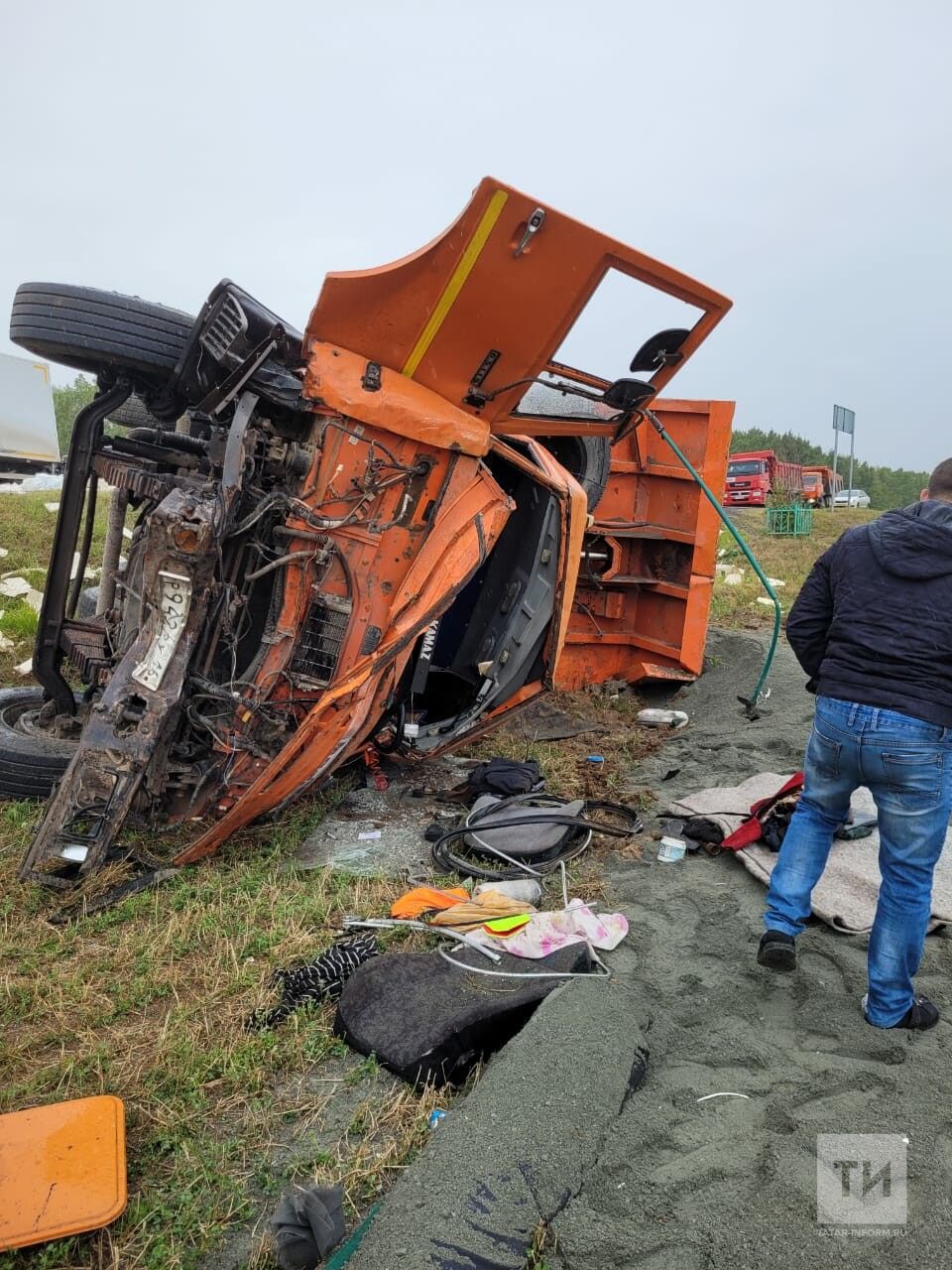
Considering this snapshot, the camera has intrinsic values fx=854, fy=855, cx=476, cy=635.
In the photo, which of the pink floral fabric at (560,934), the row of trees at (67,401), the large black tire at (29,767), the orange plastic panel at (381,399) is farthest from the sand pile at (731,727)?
the row of trees at (67,401)

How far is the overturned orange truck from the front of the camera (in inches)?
132

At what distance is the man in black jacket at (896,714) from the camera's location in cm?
247

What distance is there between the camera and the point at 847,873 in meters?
3.45

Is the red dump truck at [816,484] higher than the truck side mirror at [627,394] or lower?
higher

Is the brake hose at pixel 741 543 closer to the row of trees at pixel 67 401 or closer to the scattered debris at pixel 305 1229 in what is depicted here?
the scattered debris at pixel 305 1229

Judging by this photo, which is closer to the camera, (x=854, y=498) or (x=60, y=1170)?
(x=60, y=1170)

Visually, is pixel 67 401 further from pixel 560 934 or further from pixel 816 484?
pixel 560 934

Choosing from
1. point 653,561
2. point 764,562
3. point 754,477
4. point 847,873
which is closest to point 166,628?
point 847,873

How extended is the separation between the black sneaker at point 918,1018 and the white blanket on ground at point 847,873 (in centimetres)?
50

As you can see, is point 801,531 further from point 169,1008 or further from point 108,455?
point 169,1008

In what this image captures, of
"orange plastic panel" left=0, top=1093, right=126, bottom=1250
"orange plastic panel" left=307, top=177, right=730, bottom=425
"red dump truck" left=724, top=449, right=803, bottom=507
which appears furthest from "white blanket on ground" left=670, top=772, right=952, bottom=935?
"red dump truck" left=724, top=449, right=803, bottom=507

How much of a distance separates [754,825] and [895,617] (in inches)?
57.9

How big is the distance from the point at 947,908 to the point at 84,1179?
2897 mm

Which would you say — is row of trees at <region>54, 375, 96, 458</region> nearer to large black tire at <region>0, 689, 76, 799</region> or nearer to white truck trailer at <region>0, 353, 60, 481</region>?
white truck trailer at <region>0, 353, 60, 481</region>
